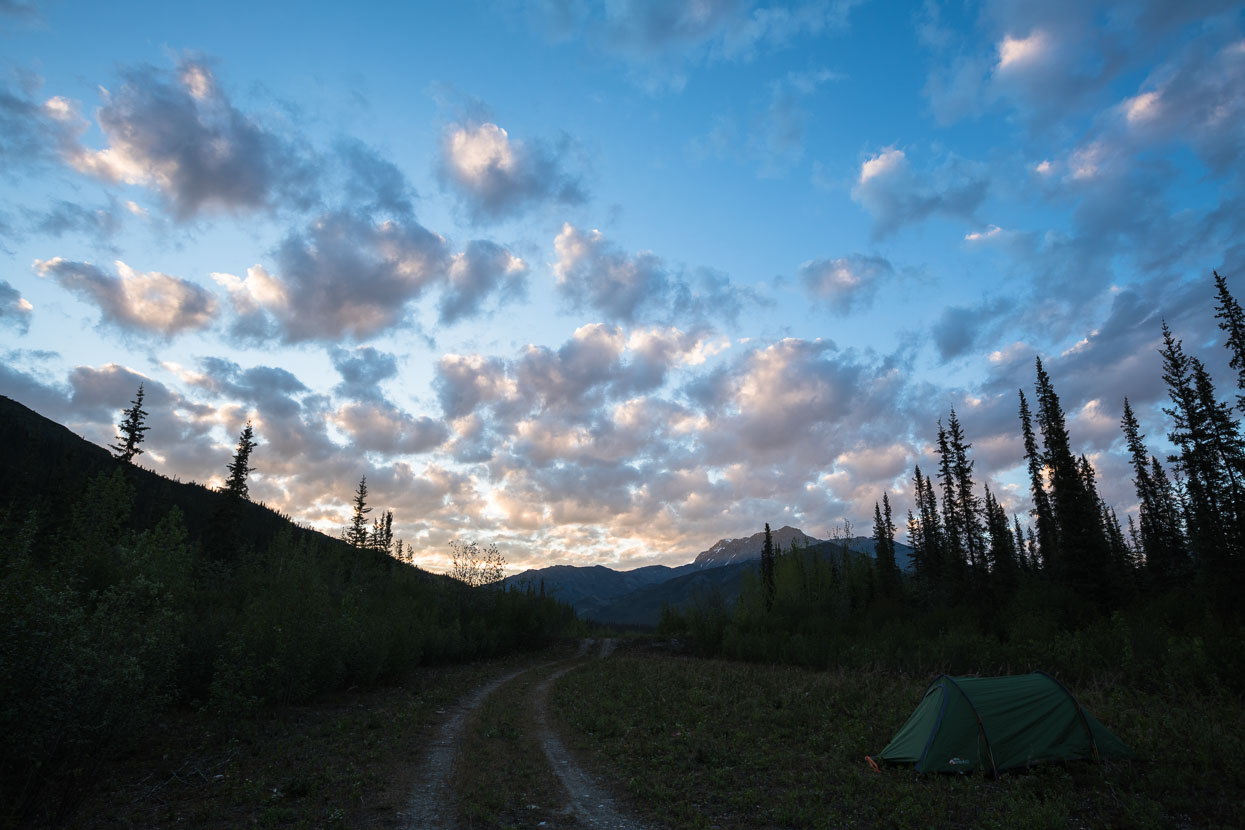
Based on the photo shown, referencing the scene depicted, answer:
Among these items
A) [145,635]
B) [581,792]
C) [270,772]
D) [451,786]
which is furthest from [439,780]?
[145,635]

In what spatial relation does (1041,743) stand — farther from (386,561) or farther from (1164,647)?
(386,561)

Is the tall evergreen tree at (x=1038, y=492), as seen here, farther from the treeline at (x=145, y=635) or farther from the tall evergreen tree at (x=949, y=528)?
the treeline at (x=145, y=635)

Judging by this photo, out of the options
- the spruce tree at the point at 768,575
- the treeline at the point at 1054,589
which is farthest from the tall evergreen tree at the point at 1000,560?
the spruce tree at the point at 768,575

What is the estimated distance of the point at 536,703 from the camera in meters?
23.1

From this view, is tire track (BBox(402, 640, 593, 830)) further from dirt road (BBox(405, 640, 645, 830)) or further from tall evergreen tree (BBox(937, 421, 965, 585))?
tall evergreen tree (BBox(937, 421, 965, 585))

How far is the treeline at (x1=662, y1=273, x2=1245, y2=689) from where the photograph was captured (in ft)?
84.4

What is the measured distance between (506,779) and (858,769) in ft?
25.2

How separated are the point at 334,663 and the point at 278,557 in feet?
37.1

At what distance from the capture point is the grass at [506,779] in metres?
10.1

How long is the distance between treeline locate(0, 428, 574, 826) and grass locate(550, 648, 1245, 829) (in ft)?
28.7

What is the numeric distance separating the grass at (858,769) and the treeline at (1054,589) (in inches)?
274

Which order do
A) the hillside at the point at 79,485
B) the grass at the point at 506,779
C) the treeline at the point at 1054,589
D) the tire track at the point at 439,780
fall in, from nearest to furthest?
the tire track at the point at 439,780 < the grass at the point at 506,779 < the treeline at the point at 1054,589 < the hillside at the point at 79,485

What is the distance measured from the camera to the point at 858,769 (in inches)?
506

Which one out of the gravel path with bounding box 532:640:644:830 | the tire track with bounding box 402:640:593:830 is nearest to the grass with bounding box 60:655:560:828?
the tire track with bounding box 402:640:593:830
